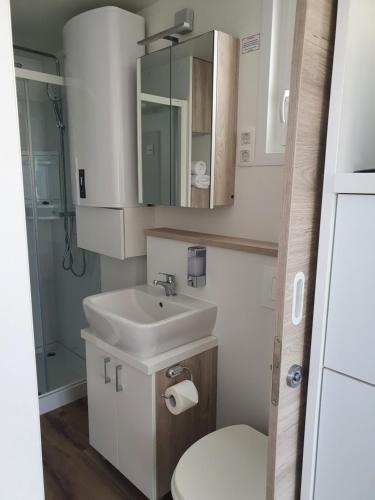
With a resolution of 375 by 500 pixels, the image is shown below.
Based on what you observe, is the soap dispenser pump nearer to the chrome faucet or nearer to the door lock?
the chrome faucet

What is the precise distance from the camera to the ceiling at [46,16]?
6.70 ft

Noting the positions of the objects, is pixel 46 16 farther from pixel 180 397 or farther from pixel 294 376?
pixel 294 376

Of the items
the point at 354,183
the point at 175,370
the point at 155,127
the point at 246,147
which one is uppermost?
the point at 155,127

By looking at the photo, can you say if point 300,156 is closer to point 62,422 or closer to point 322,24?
point 322,24

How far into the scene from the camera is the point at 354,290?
0.82 m

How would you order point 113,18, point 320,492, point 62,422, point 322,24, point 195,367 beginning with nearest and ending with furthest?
point 322,24 → point 320,492 → point 195,367 → point 113,18 → point 62,422

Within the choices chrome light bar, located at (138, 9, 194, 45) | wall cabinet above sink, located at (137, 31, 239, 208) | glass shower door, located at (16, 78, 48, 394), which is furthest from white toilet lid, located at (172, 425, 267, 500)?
chrome light bar, located at (138, 9, 194, 45)

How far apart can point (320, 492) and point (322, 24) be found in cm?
110

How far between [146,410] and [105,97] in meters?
1.55

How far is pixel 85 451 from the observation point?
2.08 m

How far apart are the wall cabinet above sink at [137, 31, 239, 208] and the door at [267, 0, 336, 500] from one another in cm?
83

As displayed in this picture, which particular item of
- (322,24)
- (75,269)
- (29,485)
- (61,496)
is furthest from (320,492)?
(75,269)

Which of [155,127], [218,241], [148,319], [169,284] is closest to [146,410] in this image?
[148,319]

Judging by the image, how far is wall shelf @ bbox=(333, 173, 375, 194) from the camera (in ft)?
2.50
